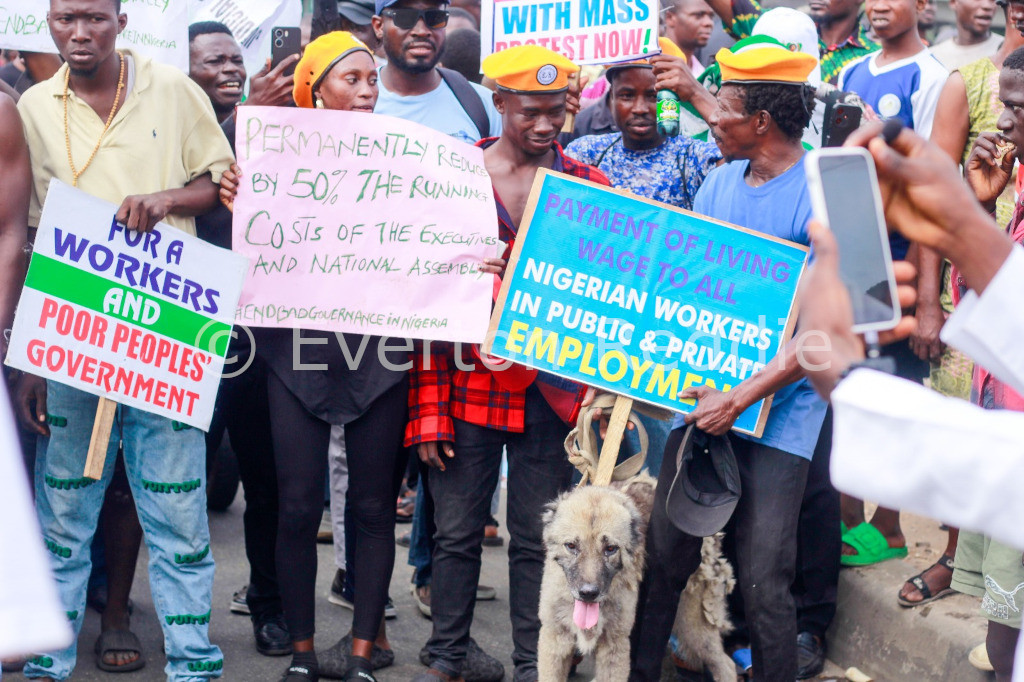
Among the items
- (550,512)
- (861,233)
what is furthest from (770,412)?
(861,233)

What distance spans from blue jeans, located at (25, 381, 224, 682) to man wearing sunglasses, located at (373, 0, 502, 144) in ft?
6.33

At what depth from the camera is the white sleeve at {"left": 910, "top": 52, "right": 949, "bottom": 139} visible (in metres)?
5.98

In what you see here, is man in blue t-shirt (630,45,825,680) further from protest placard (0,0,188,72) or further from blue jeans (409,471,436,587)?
protest placard (0,0,188,72)

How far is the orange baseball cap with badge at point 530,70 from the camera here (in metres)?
4.64

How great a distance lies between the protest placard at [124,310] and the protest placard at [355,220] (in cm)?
20

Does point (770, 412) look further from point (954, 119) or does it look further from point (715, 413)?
point (954, 119)

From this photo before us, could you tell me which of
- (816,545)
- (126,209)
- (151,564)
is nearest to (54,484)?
(151,564)

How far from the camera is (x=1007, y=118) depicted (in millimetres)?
4000

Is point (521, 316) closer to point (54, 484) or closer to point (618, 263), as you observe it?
Answer: point (618, 263)

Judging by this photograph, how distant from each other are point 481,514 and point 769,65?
6.87ft

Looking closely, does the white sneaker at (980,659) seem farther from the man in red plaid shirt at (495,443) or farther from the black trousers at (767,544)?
the man in red plaid shirt at (495,443)

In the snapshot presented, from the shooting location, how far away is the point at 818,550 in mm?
5109

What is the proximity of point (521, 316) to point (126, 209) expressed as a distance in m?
1.56

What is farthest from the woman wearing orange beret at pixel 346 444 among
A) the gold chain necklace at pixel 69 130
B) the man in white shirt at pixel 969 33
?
the man in white shirt at pixel 969 33
